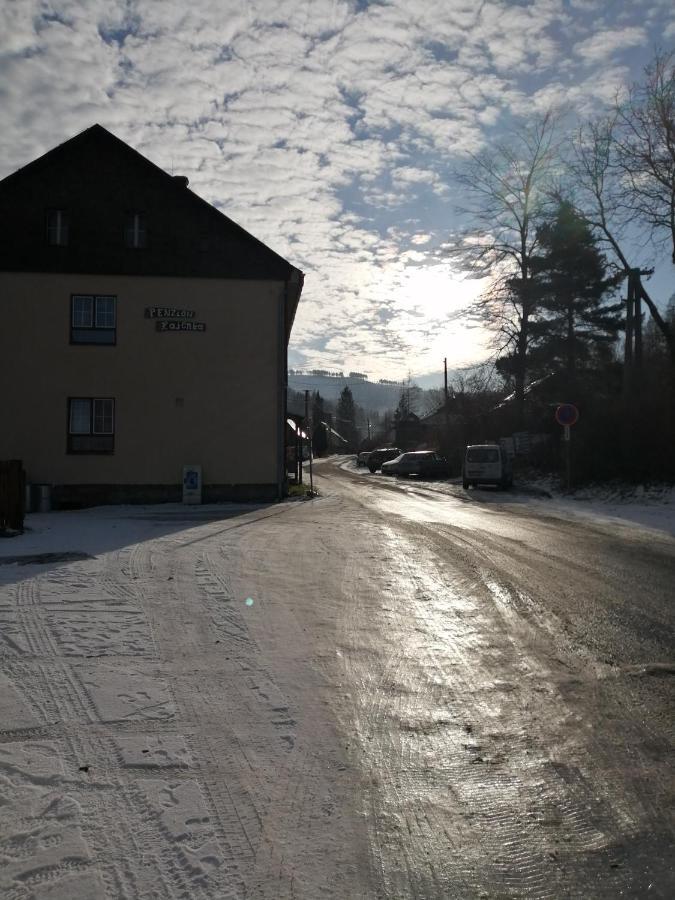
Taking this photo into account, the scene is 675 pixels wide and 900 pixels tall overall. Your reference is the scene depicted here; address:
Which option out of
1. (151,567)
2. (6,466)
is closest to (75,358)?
(6,466)

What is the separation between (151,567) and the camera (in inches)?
364

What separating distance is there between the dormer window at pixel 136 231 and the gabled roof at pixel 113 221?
0.50 feet

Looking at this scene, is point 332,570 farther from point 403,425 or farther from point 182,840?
point 403,425

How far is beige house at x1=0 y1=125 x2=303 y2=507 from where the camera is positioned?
2052 centimetres

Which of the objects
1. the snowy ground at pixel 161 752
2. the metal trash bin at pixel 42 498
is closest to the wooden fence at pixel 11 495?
the snowy ground at pixel 161 752

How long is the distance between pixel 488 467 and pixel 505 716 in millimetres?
24843

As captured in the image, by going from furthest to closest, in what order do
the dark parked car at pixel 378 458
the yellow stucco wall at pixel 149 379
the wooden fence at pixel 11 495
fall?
the dark parked car at pixel 378 458
the yellow stucco wall at pixel 149 379
the wooden fence at pixel 11 495

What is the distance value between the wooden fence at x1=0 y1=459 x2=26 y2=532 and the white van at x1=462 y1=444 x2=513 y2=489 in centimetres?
1973

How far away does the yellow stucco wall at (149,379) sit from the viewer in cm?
2050

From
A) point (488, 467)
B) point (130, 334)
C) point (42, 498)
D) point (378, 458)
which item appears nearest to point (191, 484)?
point (42, 498)

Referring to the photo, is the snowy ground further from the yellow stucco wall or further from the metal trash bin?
the yellow stucco wall

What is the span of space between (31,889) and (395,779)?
173 centimetres

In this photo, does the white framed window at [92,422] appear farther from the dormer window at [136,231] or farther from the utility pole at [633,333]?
the utility pole at [633,333]

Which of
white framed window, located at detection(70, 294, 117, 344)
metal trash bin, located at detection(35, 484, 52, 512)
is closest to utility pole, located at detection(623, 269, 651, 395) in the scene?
white framed window, located at detection(70, 294, 117, 344)
